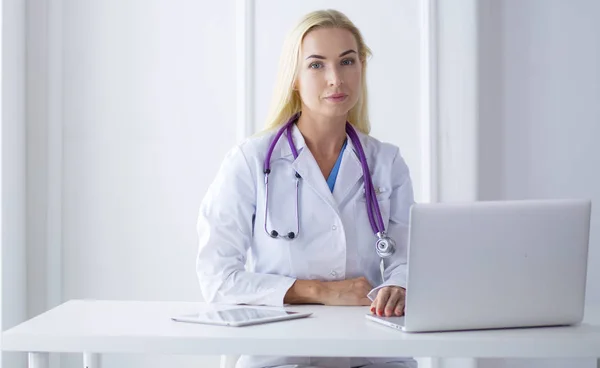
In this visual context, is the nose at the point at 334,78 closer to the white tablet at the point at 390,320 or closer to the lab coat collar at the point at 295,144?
the lab coat collar at the point at 295,144

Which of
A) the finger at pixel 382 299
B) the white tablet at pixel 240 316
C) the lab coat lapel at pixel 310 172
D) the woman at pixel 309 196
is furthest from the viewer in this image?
the lab coat lapel at pixel 310 172

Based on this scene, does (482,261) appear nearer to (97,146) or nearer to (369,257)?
(369,257)

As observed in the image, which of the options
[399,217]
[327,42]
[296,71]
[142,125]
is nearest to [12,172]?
[142,125]

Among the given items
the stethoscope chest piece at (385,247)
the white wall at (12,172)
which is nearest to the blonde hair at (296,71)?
the stethoscope chest piece at (385,247)

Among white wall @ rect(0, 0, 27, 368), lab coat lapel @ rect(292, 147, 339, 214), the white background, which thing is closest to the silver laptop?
lab coat lapel @ rect(292, 147, 339, 214)

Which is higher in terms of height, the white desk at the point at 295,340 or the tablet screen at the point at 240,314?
the tablet screen at the point at 240,314

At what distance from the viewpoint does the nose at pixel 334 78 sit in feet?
→ 6.95

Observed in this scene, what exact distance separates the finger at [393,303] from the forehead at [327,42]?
2.42 feet

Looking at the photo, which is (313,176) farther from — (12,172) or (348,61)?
A: (12,172)

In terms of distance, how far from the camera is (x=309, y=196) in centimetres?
209

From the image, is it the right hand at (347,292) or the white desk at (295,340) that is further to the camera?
the right hand at (347,292)

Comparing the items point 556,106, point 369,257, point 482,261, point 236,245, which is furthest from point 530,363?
point 482,261

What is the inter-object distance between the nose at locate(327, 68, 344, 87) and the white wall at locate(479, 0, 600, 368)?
1091 millimetres

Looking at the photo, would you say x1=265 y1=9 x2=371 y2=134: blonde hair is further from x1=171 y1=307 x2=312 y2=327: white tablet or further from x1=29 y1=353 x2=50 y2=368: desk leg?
x1=29 y1=353 x2=50 y2=368: desk leg
